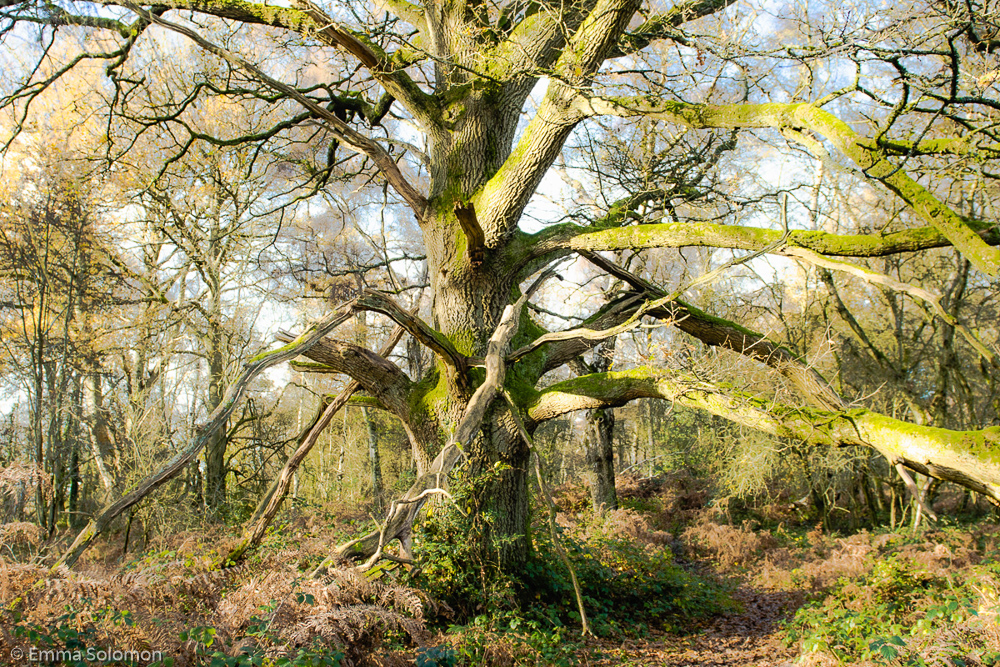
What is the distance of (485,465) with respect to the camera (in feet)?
20.2

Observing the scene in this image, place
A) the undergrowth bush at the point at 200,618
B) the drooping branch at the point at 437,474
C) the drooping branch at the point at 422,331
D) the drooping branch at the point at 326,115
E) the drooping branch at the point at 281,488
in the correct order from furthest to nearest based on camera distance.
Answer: the drooping branch at the point at 281,488
the drooping branch at the point at 422,331
the drooping branch at the point at 326,115
the drooping branch at the point at 437,474
the undergrowth bush at the point at 200,618

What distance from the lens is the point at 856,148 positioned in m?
3.94

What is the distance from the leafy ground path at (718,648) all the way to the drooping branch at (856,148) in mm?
4244

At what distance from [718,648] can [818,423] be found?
3.26 metres

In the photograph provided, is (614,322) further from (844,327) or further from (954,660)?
(844,327)

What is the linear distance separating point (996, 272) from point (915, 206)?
2.12ft

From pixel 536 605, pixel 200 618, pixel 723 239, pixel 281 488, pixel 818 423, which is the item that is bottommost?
pixel 536 605

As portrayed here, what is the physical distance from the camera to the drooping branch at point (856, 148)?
3.79 metres

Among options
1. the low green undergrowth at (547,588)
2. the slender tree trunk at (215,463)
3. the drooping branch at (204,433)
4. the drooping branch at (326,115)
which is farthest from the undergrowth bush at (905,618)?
the slender tree trunk at (215,463)

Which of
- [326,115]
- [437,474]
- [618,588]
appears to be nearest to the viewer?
[437,474]

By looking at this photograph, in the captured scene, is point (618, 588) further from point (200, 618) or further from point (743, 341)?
point (200, 618)

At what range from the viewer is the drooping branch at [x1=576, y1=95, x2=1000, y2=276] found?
379 centimetres

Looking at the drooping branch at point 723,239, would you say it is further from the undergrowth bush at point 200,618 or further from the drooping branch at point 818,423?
the undergrowth bush at point 200,618

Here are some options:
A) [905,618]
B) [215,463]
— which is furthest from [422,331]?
[215,463]
